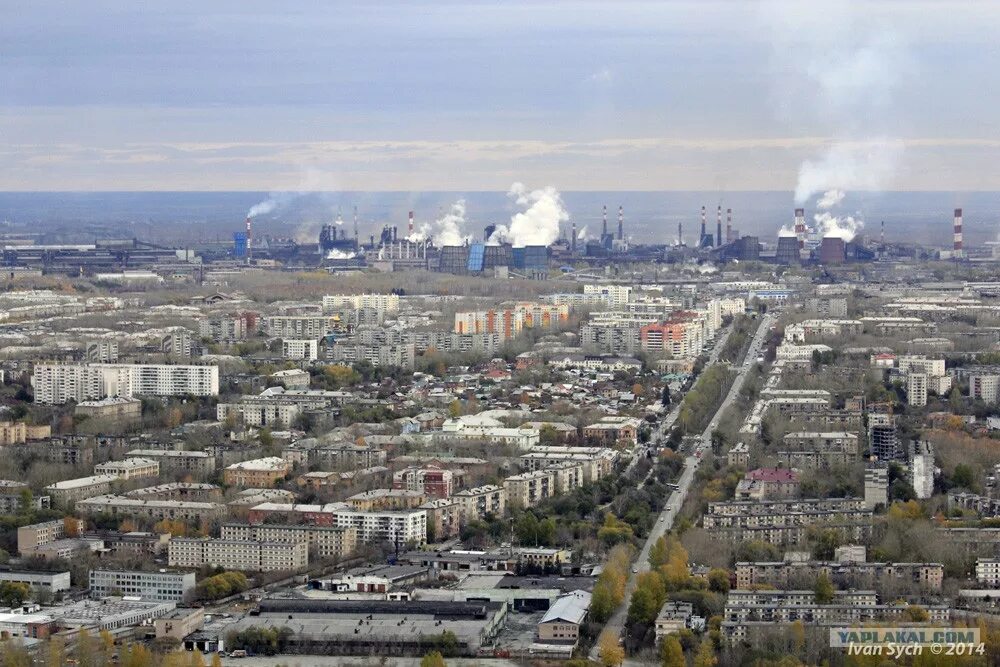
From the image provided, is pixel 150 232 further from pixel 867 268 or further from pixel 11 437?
pixel 11 437

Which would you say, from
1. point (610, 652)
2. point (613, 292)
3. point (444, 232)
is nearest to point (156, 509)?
point (610, 652)

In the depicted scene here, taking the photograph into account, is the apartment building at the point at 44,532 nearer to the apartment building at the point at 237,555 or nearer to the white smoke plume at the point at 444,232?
the apartment building at the point at 237,555

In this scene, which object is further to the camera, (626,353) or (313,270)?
(313,270)

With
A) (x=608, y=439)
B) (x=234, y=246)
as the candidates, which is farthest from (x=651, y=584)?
(x=234, y=246)

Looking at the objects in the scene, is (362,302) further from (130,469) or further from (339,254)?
(130,469)

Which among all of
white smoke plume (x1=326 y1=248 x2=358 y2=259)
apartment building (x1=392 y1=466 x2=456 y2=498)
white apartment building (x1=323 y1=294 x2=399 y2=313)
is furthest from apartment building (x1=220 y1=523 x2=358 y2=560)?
white smoke plume (x1=326 y1=248 x2=358 y2=259)
